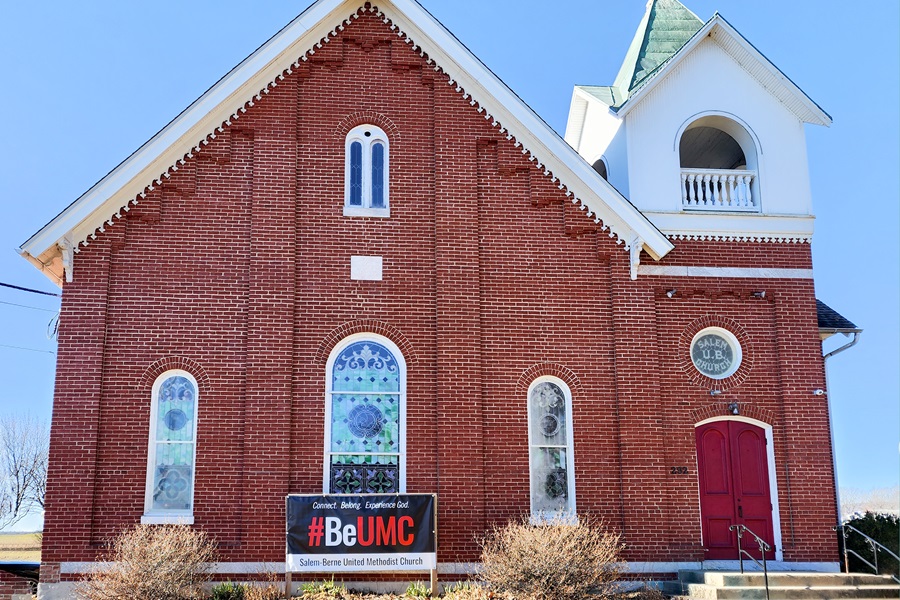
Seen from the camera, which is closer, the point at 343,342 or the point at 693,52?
the point at 343,342

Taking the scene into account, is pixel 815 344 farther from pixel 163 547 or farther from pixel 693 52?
pixel 163 547

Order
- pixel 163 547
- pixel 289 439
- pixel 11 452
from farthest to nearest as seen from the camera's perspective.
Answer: pixel 11 452 < pixel 289 439 < pixel 163 547

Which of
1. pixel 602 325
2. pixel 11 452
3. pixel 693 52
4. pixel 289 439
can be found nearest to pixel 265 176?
pixel 289 439

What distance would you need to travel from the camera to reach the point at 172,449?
52.1ft

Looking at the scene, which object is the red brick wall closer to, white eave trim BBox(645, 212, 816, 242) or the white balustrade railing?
white eave trim BBox(645, 212, 816, 242)

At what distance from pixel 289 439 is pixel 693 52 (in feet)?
34.3

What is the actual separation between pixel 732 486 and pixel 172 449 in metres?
9.32

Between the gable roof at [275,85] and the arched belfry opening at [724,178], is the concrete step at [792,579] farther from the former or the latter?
the arched belfry opening at [724,178]

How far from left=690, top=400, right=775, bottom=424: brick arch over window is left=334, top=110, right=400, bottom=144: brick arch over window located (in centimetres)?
701

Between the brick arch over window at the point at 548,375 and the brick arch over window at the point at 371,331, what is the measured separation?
1797 millimetres

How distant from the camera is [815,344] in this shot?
705 inches

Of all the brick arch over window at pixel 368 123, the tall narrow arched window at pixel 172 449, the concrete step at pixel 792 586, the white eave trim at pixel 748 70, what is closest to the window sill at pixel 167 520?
the tall narrow arched window at pixel 172 449

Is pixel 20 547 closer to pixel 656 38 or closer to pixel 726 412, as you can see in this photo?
pixel 726 412

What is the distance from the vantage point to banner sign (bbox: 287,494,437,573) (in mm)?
14938
